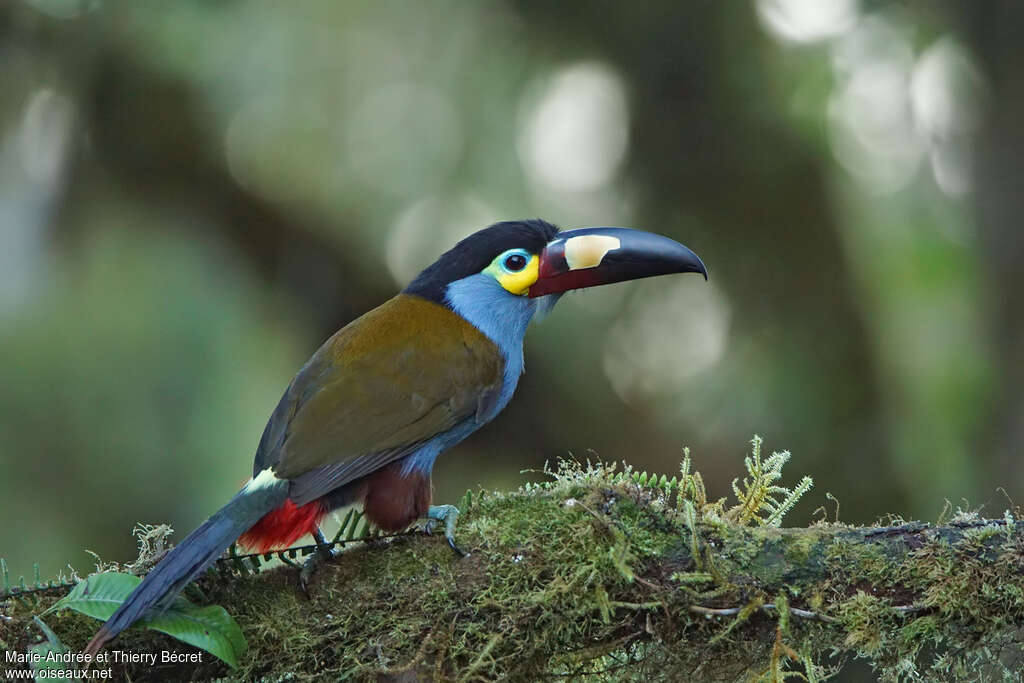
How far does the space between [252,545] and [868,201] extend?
451cm

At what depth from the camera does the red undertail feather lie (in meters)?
2.62

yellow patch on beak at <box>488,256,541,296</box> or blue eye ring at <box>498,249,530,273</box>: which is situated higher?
blue eye ring at <box>498,249,530,273</box>

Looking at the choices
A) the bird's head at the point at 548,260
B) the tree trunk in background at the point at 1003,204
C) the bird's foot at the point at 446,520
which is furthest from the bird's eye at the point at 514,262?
the tree trunk in background at the point at 1003,204

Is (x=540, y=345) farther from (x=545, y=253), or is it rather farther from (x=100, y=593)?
(x=100, y=593)

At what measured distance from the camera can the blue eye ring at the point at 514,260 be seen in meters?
3.33

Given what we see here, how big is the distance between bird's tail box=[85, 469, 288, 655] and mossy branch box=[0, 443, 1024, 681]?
0.13 metres

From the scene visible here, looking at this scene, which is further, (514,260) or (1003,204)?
(1003,204)

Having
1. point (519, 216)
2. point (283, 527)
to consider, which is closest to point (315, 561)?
point (283, 527)

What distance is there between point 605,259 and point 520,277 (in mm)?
266

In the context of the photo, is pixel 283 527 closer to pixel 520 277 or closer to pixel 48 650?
pixel 48 650

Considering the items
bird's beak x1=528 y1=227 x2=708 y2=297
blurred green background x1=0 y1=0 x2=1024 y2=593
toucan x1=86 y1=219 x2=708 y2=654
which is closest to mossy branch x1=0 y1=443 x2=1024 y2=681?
toucan x1=86 y1=219 x2=708 y2=654

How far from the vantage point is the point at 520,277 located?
3334mm

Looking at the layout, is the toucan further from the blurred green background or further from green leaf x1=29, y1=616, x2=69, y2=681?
the blurred green background

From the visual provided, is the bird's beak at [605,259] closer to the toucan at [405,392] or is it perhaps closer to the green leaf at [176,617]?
the toucan at [405,392]
